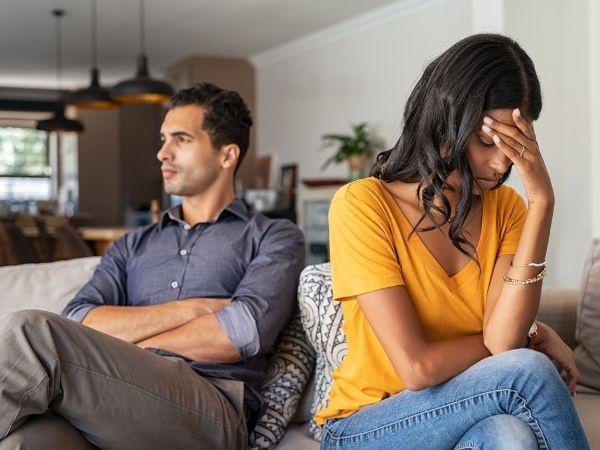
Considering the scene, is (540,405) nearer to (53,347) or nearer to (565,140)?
(53,347)

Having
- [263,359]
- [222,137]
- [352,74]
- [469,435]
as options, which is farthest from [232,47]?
[469,435]

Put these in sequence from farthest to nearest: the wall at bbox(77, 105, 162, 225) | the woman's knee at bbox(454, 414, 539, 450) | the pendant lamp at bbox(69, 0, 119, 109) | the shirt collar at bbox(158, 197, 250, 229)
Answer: the wall at bbox(77, 105, 162, 225), the pendant lamp at bbox(69, 0, 119, 109), the shirt collar at bbox(158, 197, 250, 229), the woman's knee at bbox(454, 414, 539, 450)

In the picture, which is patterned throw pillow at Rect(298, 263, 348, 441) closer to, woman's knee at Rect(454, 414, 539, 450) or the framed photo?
woman's knee at Rect(454, 414, 539, 450)

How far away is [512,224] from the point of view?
66.5 inches

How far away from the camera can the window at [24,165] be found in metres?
11.1

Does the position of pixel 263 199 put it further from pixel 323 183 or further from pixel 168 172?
pixel 168 172

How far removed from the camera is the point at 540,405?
135 cm

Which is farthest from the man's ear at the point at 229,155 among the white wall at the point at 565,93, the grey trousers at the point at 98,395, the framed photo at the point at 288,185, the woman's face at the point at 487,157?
the framed photo at the point at 288,185

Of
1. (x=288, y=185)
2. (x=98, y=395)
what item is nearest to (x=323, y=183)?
(x=288, y=185)

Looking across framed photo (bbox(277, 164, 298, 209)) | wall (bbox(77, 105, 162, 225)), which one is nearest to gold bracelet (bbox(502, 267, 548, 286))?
framed photo (bbox(277, 164, 298, 209))

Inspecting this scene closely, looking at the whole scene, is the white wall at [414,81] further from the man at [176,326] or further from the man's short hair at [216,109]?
the man at [176,326]

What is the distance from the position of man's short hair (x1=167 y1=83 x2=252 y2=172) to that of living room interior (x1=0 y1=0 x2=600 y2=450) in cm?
51

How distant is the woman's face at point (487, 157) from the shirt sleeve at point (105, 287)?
3.36ft

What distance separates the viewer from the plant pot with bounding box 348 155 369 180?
261 inches
